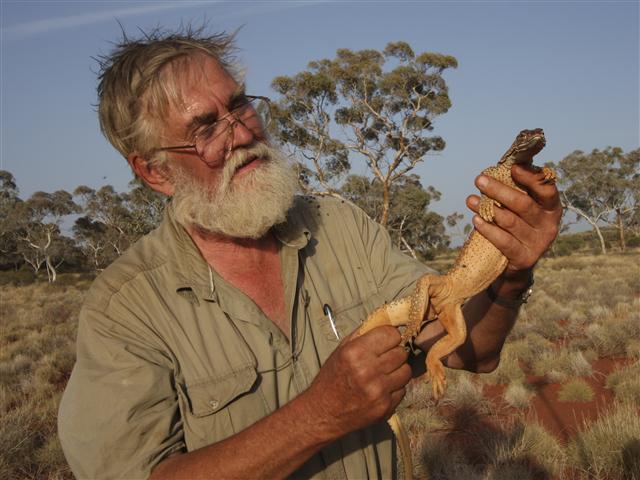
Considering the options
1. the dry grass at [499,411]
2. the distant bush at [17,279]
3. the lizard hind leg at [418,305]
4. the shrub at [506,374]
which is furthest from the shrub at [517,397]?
the distant bush at [17,279]

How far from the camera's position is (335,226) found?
3.24 m

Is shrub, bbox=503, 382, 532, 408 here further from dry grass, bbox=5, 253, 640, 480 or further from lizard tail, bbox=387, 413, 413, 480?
lizard tail, bbox=387, 413, 413, 480

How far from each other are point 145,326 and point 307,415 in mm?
866

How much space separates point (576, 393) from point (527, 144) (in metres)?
7.54

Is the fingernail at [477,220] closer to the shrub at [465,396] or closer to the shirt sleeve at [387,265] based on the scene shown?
the shirt sleeve at [387,265]

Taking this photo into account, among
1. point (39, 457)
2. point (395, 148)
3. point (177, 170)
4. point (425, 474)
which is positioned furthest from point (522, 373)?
point (395, 148)

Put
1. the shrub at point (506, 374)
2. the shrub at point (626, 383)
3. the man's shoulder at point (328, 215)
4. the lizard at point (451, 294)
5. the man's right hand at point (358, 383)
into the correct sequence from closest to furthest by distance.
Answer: the man's right hand at point (358, 383)
the lizard at point (451, 294)
the man's shoulder at point (328, 215)
the shrub at point (626, 383)
the shrub at point (506, 374)

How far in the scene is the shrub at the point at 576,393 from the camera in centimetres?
859

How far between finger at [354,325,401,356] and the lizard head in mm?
1025

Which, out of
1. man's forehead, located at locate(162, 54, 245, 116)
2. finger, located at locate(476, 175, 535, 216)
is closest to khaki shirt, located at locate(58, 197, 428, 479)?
man's forehead, located at locate(162, 54, 245, 116)

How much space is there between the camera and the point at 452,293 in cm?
280

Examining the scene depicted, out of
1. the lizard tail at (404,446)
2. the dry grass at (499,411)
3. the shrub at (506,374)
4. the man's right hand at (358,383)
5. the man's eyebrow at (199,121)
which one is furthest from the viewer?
the shrub at (506,374)

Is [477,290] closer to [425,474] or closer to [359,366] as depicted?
[359,366]

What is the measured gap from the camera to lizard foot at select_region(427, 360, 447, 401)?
268 centimetres
